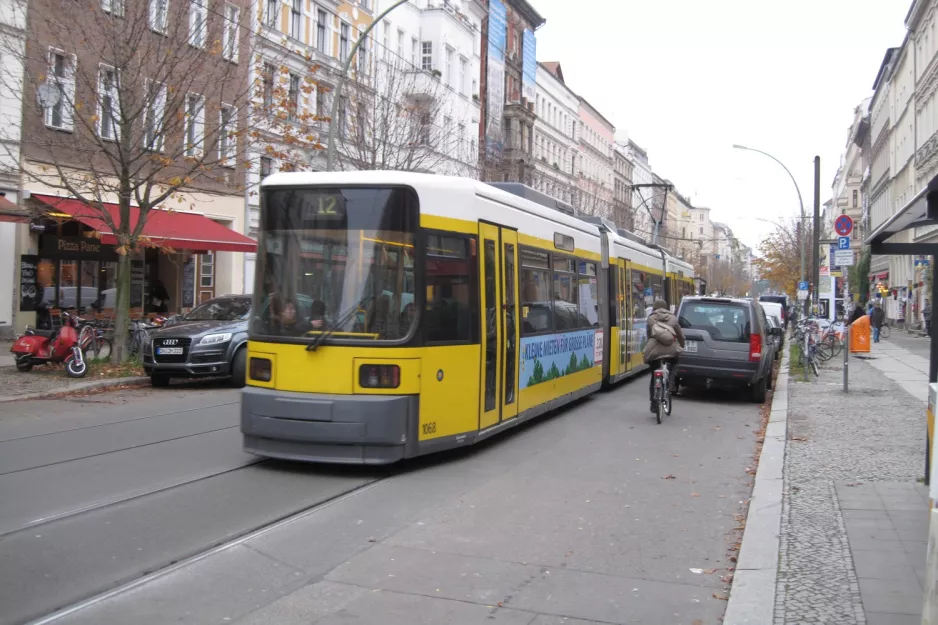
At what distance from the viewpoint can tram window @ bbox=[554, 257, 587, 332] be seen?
41.2 feet

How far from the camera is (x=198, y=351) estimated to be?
15680 mm

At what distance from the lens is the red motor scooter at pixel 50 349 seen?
16406 millimetres

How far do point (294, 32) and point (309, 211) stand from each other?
2814cm

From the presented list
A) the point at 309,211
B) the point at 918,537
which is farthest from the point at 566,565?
the point at 309,211

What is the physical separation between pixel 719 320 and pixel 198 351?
29.3 ft

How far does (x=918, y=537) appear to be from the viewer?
643 centimetres

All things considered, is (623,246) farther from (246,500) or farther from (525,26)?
(525,26)

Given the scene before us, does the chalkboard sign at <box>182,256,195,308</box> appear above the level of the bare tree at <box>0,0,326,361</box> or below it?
below

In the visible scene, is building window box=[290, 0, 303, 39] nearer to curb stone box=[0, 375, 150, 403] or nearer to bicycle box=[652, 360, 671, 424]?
curb stone box=[0, 375, 150, 403]

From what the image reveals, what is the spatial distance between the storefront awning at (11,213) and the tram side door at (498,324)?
1493 cm

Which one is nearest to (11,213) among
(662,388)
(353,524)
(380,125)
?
(380,125)

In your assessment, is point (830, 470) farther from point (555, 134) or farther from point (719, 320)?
point (555, 134)

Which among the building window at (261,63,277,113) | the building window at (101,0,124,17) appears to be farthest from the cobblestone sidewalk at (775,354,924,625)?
the building window at (101,0,124,17)

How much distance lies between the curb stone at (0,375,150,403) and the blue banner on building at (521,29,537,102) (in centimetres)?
4968
